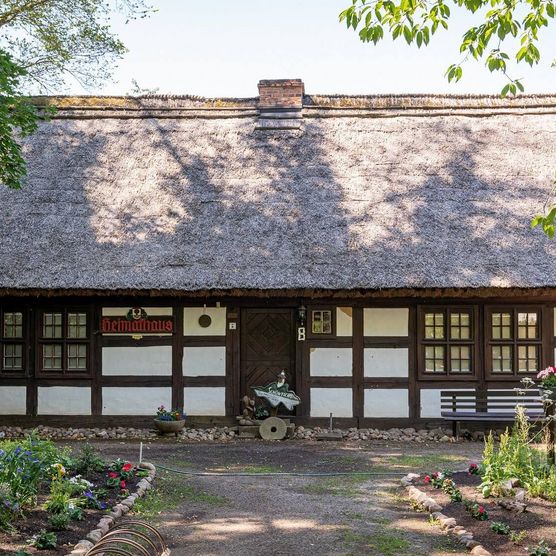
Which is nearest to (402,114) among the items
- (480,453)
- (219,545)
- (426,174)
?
(426,174)

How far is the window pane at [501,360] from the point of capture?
42.7 feet

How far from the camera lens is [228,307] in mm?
13047

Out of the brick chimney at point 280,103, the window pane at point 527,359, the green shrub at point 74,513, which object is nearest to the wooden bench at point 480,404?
the window pane at point 527,359

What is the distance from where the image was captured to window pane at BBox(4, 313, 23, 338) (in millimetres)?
13188

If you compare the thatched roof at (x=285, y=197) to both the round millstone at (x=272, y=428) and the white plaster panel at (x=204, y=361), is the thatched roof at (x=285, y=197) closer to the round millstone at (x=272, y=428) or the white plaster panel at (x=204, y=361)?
the white plaster panel at (x=204, y=361)

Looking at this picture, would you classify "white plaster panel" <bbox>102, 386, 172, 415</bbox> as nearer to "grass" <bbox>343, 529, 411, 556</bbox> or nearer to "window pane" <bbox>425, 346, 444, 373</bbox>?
"window pane" <bbox>425, 346, 444, 373</bbox>

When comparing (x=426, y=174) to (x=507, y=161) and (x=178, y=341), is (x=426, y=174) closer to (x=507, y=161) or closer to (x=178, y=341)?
(x=507, y=161)

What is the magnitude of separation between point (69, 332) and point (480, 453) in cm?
664

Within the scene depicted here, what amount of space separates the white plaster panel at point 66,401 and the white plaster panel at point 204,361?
1657mm

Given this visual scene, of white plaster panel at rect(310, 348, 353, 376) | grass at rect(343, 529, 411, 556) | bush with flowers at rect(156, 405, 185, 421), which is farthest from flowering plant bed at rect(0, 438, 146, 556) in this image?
white plaster panel at rect(310, 348, 353, 376)

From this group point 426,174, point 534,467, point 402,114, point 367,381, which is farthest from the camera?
point 402,114

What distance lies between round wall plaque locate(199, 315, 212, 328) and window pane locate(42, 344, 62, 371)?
7.61ft

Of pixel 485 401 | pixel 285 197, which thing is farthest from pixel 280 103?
pixel 485 401

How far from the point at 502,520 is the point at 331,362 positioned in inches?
252
